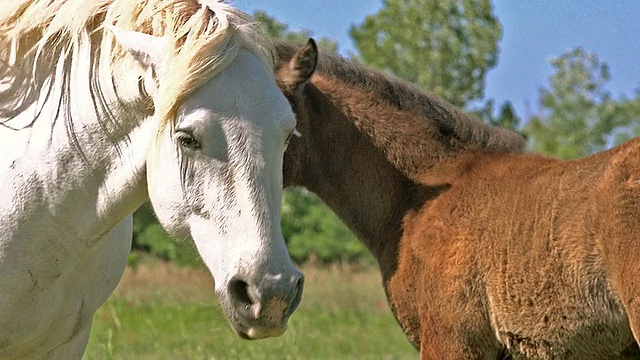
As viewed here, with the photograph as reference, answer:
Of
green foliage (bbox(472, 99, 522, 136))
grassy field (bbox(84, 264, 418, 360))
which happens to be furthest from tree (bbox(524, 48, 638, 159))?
grassy field (bbox(84, 264, 418, 360))

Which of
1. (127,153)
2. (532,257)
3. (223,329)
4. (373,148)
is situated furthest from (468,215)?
(127,153)

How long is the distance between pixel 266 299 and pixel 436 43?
23.2 m

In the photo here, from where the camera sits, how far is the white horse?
2381mm

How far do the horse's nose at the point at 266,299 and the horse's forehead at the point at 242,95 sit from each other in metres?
0.43

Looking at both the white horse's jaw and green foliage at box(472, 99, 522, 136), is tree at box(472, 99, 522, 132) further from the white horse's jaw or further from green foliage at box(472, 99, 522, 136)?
the white horse's jaw

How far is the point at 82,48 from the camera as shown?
2.76 metres

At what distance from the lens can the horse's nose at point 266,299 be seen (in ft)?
7.50

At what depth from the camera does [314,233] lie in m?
22.8

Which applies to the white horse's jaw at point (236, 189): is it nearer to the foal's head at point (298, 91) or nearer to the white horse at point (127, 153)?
the white horse at point (127, 153)

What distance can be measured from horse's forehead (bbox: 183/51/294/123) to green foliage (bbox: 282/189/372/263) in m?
18.1

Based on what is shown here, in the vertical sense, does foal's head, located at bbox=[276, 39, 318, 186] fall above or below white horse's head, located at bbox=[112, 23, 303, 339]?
below

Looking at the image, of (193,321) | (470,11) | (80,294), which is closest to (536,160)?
(80,294)

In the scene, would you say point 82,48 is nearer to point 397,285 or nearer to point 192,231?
point 192,231

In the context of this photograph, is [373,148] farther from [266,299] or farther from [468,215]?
[266,299]
